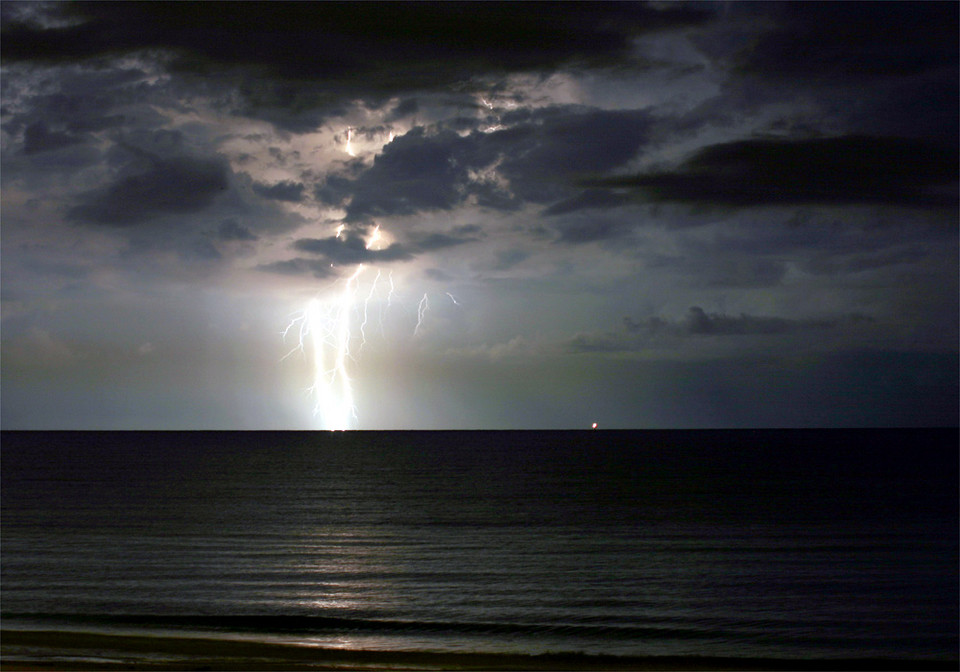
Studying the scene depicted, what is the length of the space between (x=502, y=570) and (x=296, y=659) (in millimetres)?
14255

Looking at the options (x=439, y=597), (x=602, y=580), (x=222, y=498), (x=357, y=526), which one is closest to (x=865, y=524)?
(x=602, y=580)

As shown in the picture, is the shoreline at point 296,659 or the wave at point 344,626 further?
the wave at point 344,626

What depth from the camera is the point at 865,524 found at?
55.1 meters

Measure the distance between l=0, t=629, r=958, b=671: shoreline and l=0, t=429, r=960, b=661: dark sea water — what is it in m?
0.76

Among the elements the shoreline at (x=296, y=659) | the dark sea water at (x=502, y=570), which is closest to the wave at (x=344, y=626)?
the dark sea water at (x=502, y=570)

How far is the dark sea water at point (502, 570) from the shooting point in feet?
84.8

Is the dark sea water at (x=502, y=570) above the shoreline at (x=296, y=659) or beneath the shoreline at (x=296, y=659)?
above

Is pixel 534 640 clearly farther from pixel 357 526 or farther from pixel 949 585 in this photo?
pixel 357 526

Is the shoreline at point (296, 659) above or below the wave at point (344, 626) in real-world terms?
below

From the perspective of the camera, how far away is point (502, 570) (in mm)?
35656

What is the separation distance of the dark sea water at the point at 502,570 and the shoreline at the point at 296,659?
2.48ft

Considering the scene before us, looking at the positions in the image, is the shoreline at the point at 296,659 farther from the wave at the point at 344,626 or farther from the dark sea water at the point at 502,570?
the wave at the point at 344,626

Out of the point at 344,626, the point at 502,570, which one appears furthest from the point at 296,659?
the point at 502,570

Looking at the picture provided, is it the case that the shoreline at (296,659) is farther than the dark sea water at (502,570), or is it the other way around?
the dark sea water at (502,570)
